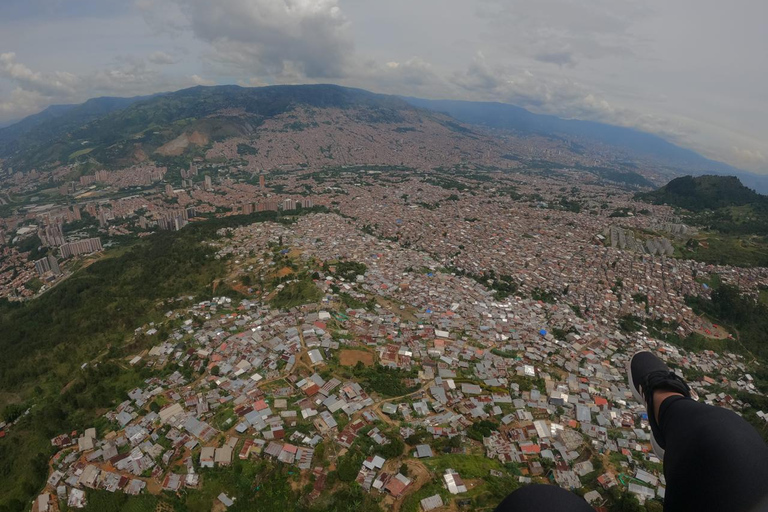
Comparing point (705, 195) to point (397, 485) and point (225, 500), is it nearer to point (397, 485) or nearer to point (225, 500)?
point (397, 485)

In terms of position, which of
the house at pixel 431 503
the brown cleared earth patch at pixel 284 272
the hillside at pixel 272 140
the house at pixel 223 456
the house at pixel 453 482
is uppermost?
the hillside at pixel 272 140

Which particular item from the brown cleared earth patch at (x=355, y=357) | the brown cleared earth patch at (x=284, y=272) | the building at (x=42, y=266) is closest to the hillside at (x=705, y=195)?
the brown cleared earth patch at (x=355, y=357)

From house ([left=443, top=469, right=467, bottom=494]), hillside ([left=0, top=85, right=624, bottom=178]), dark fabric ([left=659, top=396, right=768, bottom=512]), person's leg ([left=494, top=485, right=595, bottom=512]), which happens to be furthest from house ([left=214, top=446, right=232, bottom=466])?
hillside ([left=0, top=85, right=624, bottom=178])

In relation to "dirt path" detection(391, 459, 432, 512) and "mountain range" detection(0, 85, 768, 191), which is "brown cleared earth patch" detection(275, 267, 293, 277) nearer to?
"dirt path" detection(391, 459, 432, 512)

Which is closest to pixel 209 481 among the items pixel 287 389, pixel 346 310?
pixel 287 389

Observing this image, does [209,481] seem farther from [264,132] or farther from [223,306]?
[264,132]

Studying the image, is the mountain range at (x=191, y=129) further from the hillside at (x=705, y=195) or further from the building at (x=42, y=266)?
the building at (x=42, y=266)
